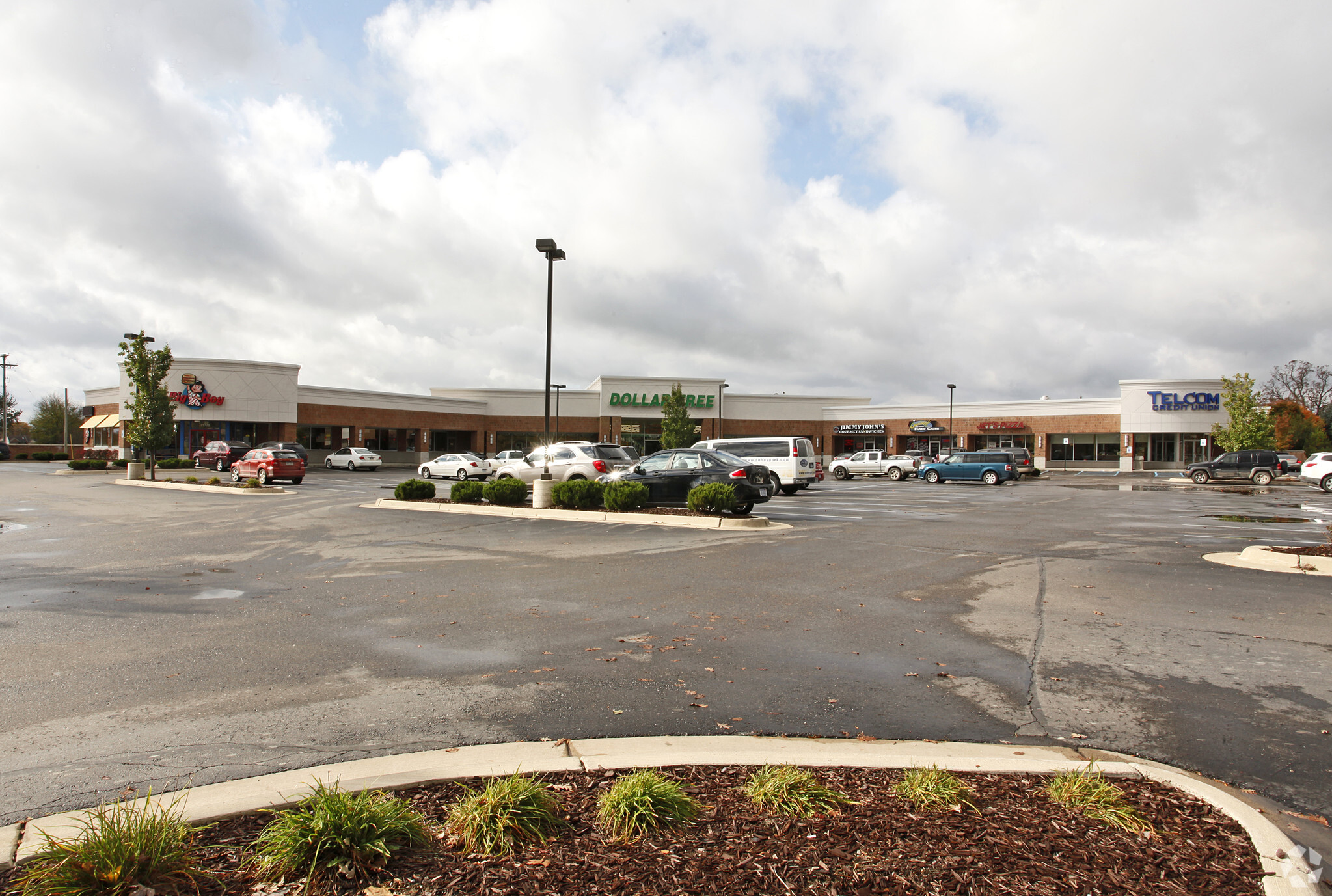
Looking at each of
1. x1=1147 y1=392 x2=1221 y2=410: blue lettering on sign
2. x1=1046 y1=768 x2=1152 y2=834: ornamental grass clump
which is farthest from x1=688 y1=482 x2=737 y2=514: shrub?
x1=1147 y1=392 x2=1221 y2=410: blue lettering on sign

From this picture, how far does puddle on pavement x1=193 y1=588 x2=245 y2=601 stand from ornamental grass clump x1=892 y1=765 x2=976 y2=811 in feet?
25.2

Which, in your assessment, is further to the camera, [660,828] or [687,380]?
[687,380]

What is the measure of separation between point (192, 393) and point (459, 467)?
82.2 ft

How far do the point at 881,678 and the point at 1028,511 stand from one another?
56.4 feet

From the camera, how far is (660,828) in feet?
10.2

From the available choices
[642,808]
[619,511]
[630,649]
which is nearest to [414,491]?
[619,511]

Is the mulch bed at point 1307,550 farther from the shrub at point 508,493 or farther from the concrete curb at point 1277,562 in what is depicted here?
the shrub at point 508,493

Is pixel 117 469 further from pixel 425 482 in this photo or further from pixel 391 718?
pixel 391 718

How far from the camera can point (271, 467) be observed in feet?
101

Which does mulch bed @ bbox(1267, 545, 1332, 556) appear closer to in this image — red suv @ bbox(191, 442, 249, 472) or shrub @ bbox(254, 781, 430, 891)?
shrub @ bbox(254, 781, 430, 891)

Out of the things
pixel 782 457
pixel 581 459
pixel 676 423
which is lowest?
pixel 581 459

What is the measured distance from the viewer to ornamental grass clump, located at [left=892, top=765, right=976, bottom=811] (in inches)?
130

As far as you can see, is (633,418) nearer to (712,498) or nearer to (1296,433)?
(712,498)

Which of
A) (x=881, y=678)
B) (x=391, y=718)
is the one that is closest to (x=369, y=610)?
(x=391, y=718)
